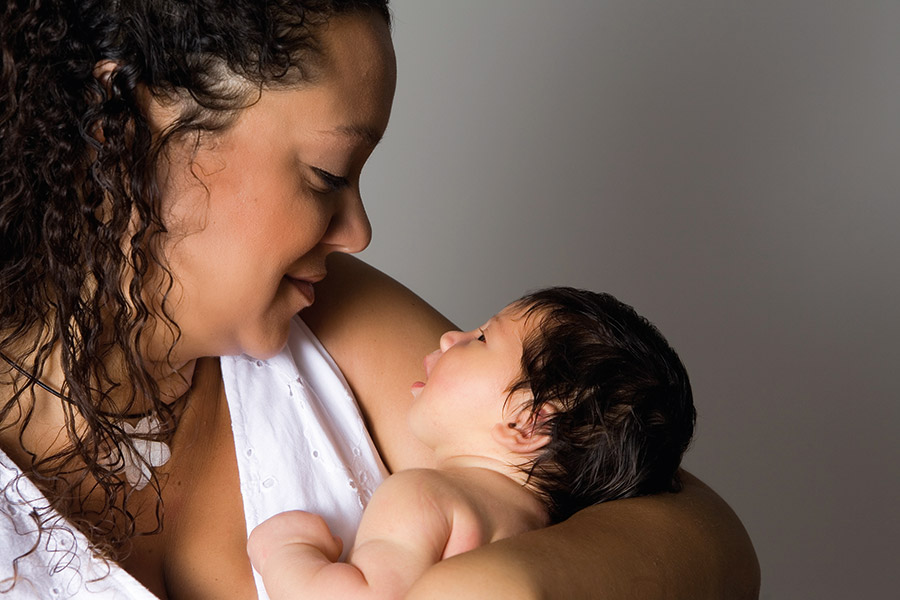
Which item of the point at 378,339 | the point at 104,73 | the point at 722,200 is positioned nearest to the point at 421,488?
the point at 378,339

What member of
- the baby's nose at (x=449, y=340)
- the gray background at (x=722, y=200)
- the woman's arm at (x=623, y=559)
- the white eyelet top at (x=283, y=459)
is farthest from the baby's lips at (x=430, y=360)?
the gray background at (x=722, y=200)

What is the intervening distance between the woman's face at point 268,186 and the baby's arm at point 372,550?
1.02 feet

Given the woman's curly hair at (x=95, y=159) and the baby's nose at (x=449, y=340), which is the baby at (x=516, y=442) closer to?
the baby's nose at (x=449, y=340)

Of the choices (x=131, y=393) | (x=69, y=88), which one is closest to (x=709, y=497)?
(x=131, y=393)

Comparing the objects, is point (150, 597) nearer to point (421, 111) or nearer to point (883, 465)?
point (421, 111)

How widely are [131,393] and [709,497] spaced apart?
848 millimetres

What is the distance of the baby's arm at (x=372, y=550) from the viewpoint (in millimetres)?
1305

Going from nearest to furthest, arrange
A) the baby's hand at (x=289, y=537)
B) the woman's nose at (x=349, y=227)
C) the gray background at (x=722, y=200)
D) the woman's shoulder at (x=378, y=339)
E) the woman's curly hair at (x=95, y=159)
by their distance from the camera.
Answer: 1. the woman's curly hair at (x=95, y=159)
2. the baby's hand at (x=289, y=537)
3. the woman's nose at (x=349, y=227)
4. the woman's shoulder at (x=378, y=339)
5. the gray background at (x=722, y=200)

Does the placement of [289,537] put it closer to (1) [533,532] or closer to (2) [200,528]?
(2) [200,528]

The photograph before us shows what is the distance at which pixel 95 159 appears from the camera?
133 cm

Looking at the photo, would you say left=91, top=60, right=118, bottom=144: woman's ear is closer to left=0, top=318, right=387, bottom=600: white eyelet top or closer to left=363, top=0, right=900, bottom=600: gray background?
left=0, top=318, right=387, bottom=600: white eyelet top

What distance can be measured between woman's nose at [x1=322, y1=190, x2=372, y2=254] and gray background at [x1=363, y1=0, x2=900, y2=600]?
5.93 feet

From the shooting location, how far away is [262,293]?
1485 millimetres

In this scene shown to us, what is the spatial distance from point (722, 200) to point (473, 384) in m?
1.81
